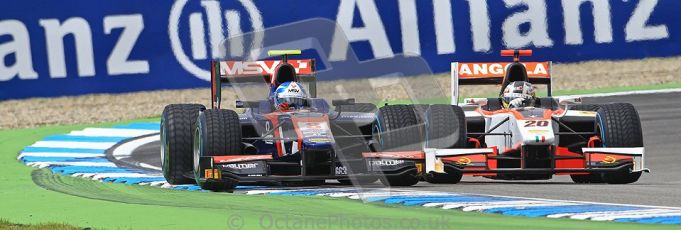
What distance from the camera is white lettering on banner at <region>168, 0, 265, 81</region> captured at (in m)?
24.6

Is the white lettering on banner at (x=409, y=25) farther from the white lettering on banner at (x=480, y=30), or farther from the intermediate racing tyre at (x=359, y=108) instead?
the intermediate racing tyre at (x=359, y=108)

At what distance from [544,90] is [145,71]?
723 centimetres

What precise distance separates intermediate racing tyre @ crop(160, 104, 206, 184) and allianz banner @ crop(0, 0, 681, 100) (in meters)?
8.56

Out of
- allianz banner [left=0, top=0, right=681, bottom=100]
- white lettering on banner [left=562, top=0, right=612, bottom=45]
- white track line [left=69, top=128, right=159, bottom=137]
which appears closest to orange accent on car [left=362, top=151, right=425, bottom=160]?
white track line [left=69, top=128, right=159, bottom=137]

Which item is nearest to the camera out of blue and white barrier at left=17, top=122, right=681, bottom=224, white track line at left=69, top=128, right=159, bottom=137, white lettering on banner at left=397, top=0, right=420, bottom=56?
blue and white barrier at left=17, top=122, right=681, bottom=224

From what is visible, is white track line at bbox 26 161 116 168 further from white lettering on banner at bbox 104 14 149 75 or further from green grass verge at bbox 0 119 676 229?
white lettering on banner at bbox 104 14 149 75

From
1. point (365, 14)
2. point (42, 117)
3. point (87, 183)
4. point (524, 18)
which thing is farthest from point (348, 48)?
point (87, 183)

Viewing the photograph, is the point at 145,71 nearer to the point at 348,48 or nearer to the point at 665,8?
the point at 348,48

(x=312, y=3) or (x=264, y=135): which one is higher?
(x=312, y=3)

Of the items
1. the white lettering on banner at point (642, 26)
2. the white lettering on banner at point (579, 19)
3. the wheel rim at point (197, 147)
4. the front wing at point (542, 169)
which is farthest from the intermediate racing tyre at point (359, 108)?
the white lettering on banner at point (642, 26)

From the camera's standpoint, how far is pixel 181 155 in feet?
50.9

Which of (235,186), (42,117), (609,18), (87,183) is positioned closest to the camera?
(235,186)

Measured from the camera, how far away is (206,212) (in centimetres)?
1247

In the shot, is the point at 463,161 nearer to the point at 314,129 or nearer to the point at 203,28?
the point at 314,129
